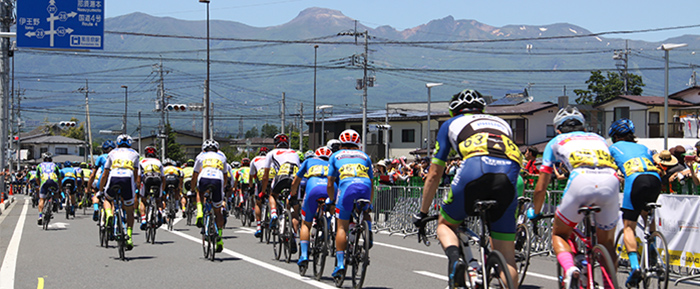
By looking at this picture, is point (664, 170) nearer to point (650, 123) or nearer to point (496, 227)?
point (496, 227)

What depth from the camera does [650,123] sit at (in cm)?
5534

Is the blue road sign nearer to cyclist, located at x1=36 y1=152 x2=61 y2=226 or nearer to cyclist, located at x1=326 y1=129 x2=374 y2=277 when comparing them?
cyclist, located at x1=36 y1=152 x2=61 y2=226

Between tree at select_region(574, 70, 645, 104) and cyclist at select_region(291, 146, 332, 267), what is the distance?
82.3 meters

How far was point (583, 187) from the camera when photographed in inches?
272

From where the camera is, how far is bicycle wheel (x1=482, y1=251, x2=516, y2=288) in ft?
18.4

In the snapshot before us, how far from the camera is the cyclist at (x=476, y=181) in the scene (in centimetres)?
597

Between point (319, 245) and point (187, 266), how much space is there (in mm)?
2391

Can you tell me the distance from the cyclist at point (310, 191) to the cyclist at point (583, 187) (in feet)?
12.6

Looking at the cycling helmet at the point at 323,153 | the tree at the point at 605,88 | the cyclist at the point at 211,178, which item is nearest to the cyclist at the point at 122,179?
the cyclist at the point at 211,178

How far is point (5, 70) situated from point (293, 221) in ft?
76.4

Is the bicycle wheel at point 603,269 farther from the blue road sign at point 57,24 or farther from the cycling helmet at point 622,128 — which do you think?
the blue road sign at point 57,24

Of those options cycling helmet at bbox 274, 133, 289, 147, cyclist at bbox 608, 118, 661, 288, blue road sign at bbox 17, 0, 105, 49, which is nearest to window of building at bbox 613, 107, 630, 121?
blue road sign at bbox 17, 0, 105, 49

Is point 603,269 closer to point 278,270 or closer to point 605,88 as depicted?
point 278,270

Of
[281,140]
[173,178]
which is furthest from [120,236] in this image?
[173,178]
